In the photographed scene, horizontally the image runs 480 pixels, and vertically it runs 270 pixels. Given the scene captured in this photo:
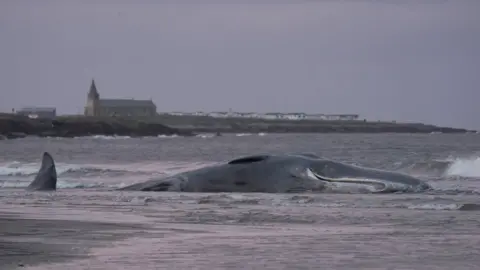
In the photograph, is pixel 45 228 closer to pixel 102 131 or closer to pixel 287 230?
pixel 287 230

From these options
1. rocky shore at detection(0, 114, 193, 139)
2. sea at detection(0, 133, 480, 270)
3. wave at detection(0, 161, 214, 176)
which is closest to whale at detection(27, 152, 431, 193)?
sea at detection(0, 133, 480, 270)

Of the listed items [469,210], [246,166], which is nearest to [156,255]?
[469,210]

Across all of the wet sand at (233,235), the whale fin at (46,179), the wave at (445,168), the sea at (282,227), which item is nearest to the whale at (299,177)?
the sea at (282,227)

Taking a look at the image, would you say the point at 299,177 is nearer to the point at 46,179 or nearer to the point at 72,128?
the point at 46,179

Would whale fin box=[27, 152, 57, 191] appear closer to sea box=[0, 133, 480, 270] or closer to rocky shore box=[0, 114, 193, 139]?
sea box=[0, 133, 480, 270]

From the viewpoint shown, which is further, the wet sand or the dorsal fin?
the dorsal fin

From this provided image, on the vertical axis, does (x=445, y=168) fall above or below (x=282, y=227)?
above

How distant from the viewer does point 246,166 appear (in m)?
20.2

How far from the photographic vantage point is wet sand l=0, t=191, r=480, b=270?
10000 millimetres

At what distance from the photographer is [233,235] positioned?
487 inches

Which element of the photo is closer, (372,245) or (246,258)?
(246,258)

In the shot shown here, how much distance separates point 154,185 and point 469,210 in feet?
25.3

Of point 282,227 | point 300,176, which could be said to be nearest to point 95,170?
point 300,176

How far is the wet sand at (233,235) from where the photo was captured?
10000mm
